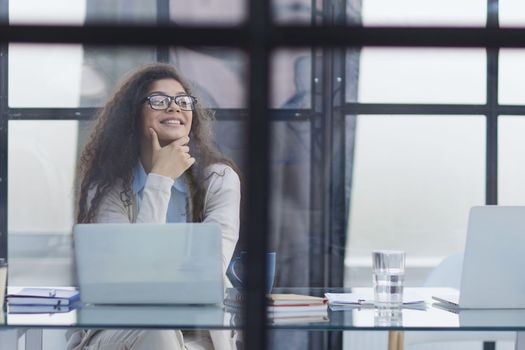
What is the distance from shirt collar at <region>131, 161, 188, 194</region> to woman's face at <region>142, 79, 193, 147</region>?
0.49 ft

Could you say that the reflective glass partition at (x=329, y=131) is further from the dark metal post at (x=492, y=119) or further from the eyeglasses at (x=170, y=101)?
the eyeglasses at (x=170, y=101)

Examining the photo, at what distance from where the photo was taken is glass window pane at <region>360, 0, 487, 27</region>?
14.1 feet

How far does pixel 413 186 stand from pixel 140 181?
78.3 inches

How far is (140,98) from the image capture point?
9.84 ft

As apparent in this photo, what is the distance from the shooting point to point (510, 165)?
423 centimetres

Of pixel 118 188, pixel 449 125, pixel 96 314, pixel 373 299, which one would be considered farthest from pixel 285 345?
pixel 96 314

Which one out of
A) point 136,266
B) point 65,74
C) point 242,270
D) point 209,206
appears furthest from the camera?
point 65,74

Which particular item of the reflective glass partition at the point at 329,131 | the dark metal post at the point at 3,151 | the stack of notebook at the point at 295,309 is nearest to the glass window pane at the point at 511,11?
the reflective glass partition at the point at 329,131

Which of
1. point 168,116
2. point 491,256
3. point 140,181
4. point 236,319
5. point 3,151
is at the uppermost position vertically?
point 168,116

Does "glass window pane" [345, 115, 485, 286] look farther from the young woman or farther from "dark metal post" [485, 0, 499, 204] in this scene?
the young woman

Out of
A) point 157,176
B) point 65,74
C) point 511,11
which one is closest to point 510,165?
point 511,11

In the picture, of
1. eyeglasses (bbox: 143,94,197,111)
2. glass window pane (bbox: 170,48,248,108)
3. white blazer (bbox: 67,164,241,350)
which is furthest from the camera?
glass window pane (bbox: 170,48,248,108)

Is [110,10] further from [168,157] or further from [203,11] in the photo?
[168,157]

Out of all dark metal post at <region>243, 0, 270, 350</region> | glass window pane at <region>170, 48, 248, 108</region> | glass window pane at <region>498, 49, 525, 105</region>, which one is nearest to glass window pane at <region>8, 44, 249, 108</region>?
glass window pane at <region>170, 48, 248, 108</region>
